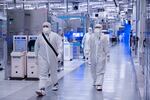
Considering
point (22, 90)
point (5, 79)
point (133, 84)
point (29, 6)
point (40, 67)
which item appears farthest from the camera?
point (29, 6)

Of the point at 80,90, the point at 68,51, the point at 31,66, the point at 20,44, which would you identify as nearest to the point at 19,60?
the point at 31,66

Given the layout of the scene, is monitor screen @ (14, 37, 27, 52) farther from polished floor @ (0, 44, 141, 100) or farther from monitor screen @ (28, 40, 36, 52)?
polished floor @ (0, 44, 141, 100)

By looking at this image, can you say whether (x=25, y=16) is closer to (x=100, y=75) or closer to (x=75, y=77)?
(x=75, y=77)

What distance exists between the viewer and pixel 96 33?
10500mm

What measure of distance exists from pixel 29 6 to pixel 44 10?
90.6 feet

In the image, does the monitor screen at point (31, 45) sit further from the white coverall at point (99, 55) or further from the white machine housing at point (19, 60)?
the white coverall at point (99, 55)

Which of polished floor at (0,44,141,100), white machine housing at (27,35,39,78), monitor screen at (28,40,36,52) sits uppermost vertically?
monitor screen at (28,40,36,52)

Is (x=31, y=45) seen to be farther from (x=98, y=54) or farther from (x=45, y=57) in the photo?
(x=45, y=57)

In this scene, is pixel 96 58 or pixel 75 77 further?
pixel 75 77

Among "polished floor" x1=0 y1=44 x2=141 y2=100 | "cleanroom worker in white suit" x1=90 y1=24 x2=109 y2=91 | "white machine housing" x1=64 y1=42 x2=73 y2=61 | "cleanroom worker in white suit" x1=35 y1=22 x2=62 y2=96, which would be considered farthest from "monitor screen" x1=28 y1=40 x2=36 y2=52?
"white machine housing" x1=64 y1=42 x2=73 y2=61

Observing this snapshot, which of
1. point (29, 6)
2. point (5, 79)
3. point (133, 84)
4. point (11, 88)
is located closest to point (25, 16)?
point (5, 79)

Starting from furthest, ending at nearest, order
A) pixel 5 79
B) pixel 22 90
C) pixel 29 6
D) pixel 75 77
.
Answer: pixel 29 6, pixel 75 77, pixel 5 79, pixel 22 90

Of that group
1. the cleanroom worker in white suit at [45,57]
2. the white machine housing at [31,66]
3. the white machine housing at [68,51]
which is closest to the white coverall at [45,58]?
the cleanroom worker in white suit at [45,57]

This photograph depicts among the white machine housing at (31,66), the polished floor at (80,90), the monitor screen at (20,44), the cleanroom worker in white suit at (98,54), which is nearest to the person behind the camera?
the polished floor at (80,90)
